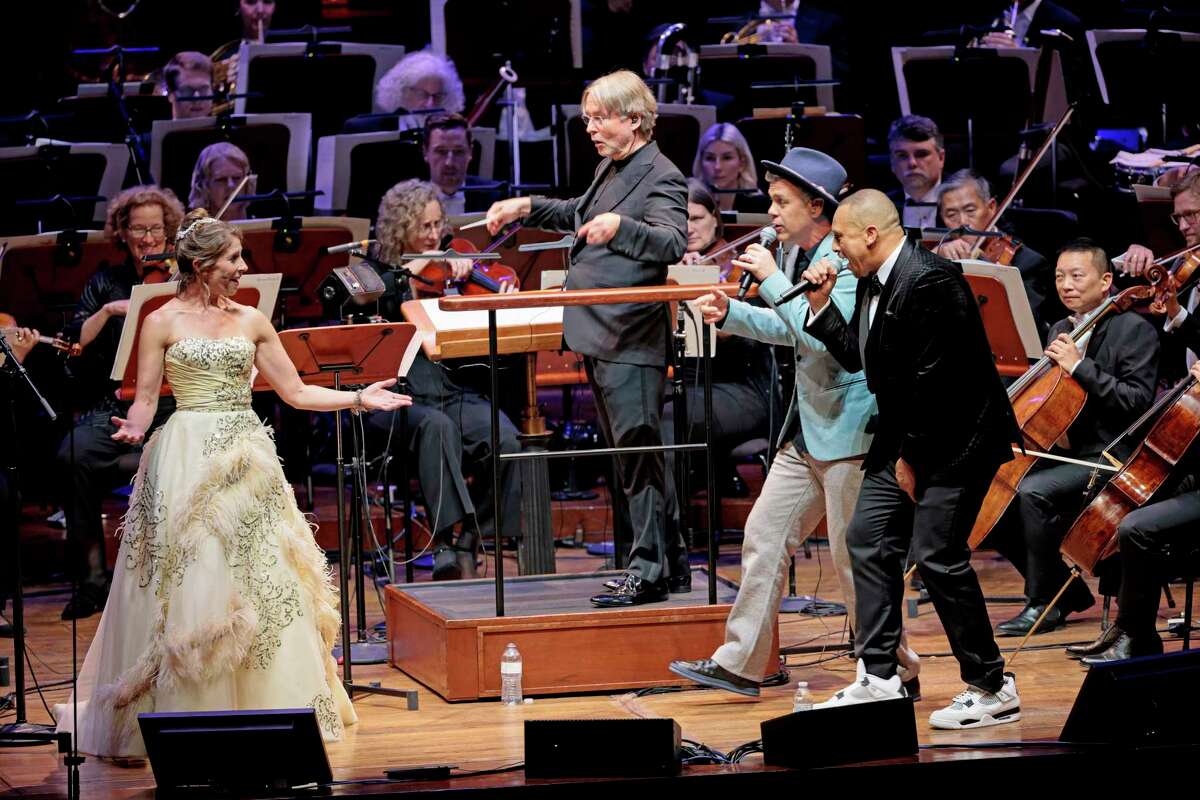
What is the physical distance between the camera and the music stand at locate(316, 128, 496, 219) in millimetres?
7879

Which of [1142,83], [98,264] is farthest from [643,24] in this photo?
[98,264]

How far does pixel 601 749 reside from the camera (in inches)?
143

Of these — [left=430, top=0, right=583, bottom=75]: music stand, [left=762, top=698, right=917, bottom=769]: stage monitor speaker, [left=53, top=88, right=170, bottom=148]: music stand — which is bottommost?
[left=762, top=698, right=917, bottom=769]: stage monitor speaker

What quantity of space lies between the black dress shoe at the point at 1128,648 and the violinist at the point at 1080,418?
0.43m

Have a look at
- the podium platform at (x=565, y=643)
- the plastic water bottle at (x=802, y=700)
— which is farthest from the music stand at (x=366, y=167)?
the plastic water bottle at (x=802, y=700)

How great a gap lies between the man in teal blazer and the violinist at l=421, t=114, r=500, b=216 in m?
3.60

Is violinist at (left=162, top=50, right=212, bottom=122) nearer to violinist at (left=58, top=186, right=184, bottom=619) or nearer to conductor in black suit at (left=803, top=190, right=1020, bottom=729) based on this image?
violinist at (left=58, top=186, right=184, bottom=619)

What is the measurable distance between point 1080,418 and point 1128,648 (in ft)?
3.09

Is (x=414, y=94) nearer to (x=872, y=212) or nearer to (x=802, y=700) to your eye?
(x=872, y=212)

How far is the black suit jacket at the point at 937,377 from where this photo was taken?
4.13 metres

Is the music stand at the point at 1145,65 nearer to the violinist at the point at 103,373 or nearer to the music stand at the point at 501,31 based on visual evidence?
the music stand at the point at 501,31

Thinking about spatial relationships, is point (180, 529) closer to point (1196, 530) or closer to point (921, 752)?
point (921, 752)

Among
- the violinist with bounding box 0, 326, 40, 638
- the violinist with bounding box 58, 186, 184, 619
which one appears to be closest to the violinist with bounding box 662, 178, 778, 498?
the violinist with bounding box 58, 186, 184, 619

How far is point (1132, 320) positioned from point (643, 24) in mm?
5342
